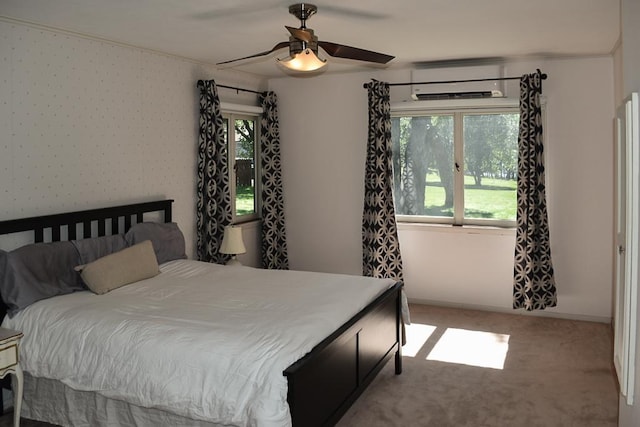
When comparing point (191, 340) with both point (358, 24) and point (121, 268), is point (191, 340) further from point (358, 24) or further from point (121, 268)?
point (358, 24)

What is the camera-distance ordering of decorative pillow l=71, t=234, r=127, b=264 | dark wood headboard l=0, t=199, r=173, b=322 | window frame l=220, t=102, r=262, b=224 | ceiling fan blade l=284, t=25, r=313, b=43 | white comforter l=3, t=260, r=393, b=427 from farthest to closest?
window frame l=220, t=102, r=262, b=224, decorative pillow l=71, t=234, r=127, b=264, dark wood headboard l=0, t=199, r=173, b=322, ceiling fan blade l=284, t=25, r=313, b=43, white comforter l=3, t=260, r=393, b=427

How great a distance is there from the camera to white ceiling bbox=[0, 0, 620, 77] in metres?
3.34

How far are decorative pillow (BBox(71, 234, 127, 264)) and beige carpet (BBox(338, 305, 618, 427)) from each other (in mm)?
2033

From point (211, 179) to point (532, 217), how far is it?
2.96 metres

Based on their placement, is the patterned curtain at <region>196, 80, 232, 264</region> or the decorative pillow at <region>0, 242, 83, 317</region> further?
the patterned curtain at <region>196, 80, 232, 264</region>

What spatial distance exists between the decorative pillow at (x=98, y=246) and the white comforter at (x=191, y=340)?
0.35 meters

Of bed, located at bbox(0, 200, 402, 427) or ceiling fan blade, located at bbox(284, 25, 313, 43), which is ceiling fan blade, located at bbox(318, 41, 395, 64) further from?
bed, located at bbox(0, 200, 402, 427)

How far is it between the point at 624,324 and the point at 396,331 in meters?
1.64

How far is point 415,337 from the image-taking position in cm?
480

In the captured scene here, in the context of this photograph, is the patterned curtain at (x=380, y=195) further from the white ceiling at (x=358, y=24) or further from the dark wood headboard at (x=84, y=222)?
the dark wood headboard at (x=84, y=222)

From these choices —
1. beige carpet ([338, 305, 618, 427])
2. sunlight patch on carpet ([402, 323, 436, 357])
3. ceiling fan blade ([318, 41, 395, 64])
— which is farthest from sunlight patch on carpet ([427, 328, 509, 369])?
ceiling fan blade ([318, 41, 395, 64])

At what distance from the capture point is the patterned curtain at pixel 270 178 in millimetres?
6156

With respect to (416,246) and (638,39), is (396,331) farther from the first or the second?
(638,39)

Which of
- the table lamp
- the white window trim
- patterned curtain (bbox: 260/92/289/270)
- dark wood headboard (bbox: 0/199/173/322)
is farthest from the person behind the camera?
patterned curtain (bbox: 260/92/289/270)
